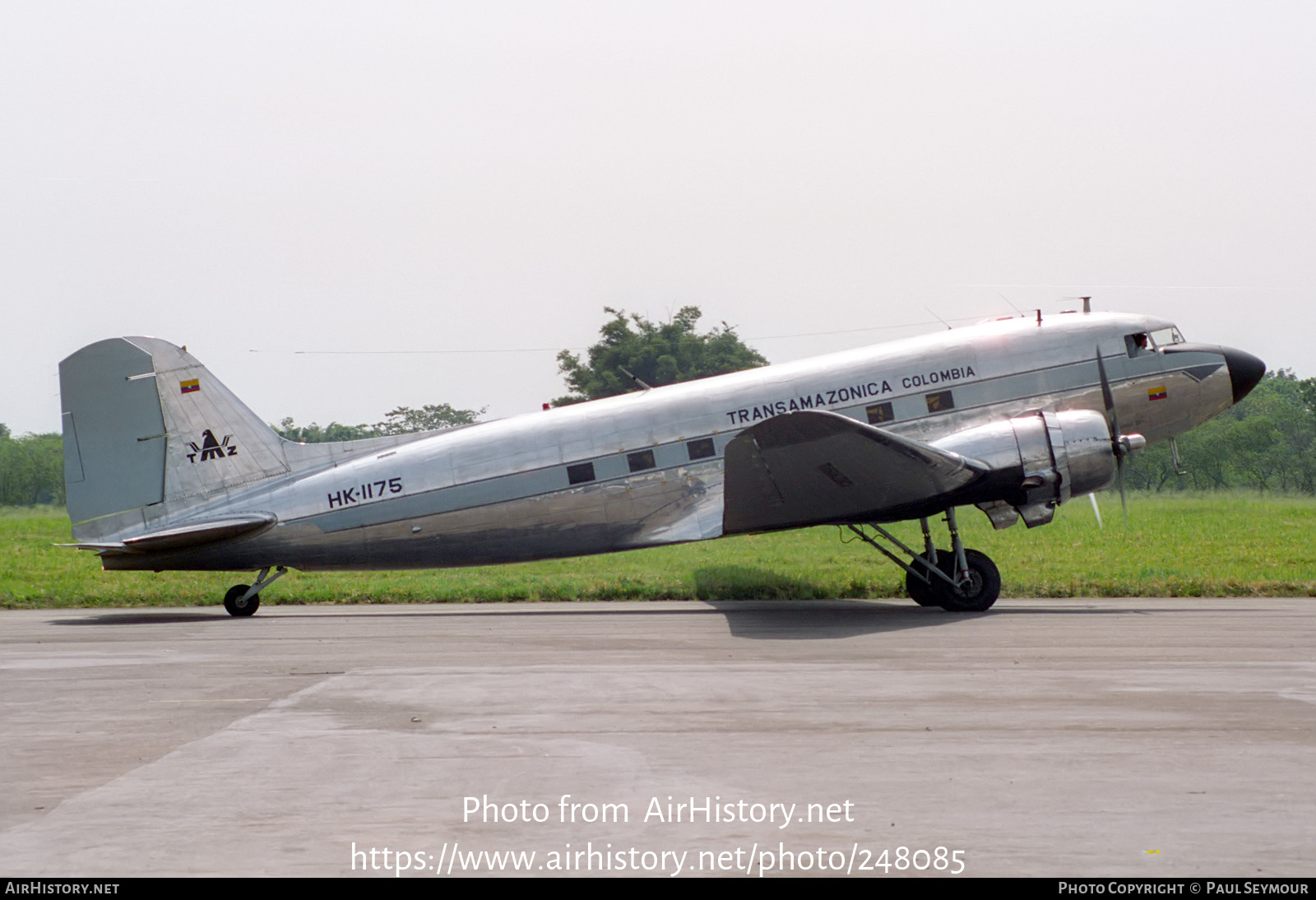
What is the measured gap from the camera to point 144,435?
16844 millimetres

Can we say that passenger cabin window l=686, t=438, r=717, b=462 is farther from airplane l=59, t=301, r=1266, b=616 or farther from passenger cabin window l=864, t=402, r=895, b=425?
passenger cabin window l=864, t=402, r=895, b=425

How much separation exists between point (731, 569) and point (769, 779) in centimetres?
1631

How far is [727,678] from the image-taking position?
10.2m

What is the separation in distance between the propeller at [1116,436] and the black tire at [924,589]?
2.69m

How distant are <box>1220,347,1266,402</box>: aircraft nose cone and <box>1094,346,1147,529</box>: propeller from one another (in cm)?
199

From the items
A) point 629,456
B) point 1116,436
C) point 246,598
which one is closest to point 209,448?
point 246,598

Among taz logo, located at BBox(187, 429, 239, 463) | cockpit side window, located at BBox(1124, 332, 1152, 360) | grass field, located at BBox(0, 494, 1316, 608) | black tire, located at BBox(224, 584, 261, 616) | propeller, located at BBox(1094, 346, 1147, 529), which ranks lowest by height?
grass field, located at BBox(0, 494, 1316, 608)

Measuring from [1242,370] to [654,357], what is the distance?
109 ft

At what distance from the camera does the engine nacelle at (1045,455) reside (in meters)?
15.6

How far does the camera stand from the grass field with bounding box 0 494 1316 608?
1981cm

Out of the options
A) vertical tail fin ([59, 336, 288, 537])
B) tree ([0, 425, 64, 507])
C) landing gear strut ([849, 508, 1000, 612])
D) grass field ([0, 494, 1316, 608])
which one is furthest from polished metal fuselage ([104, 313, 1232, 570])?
tree ([0, 425, 64, 507])

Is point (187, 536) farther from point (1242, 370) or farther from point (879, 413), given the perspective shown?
point (1242, 370)

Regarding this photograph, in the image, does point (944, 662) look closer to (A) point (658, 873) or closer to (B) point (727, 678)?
(B) point (727, 678)
